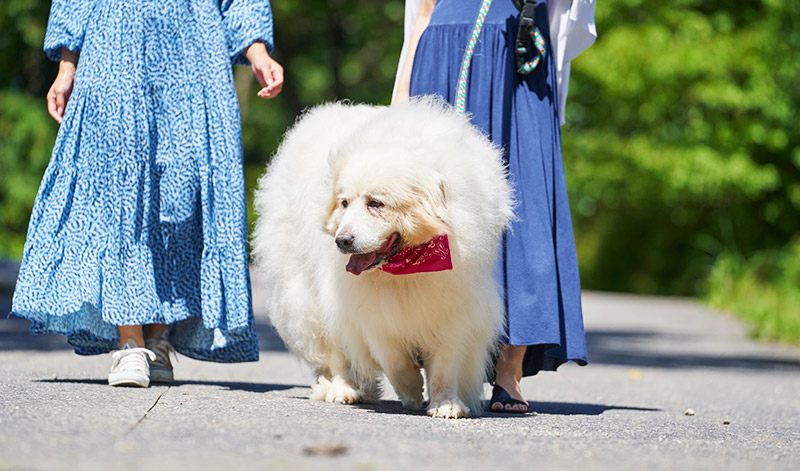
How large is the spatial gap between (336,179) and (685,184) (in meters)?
15.7

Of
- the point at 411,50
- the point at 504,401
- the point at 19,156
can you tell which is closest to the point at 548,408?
the point at 504,401

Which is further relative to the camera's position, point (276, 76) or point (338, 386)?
point (276, 76)

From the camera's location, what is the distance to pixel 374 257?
3.86 meters

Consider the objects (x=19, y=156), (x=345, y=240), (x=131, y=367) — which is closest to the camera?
(x=345, y=240)

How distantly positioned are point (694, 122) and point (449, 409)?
52.3 feet

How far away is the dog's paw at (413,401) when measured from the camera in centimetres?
432

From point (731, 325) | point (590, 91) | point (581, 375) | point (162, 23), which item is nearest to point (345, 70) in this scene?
point (590, 91)

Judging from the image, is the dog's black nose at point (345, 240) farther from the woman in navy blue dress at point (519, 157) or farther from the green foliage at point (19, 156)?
the green foliage at point (19, 156)

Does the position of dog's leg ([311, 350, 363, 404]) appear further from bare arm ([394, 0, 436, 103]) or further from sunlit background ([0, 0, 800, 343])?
sunlit background ([0, 0, 800, 343])

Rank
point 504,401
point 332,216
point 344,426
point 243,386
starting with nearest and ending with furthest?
point 344,426 < point 332,216 < point 504,401 < point 243,386

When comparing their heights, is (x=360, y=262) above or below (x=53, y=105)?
below

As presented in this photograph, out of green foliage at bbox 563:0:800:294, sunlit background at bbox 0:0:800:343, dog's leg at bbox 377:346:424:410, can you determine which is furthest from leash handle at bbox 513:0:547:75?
green foliage at bbox 563:0:800:294

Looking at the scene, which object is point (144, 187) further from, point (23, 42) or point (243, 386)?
point (23, 42)

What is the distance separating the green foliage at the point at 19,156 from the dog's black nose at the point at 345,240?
13794 millimetres
